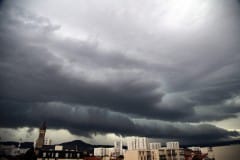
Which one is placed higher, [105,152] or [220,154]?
[220,154]

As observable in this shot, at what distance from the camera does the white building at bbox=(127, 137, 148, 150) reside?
4839 inches

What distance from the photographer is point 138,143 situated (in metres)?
126

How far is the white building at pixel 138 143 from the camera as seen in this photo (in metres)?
123

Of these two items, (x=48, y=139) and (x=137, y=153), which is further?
(x=48, y=139)

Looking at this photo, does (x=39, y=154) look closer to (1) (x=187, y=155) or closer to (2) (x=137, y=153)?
(2) (x=137, y=153)

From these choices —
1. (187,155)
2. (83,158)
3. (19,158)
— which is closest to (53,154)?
(83,158)

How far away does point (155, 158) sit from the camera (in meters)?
71.9

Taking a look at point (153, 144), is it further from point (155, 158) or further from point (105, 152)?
point (155, 158)

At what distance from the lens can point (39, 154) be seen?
81.0 meters

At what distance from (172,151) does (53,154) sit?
1838 inches

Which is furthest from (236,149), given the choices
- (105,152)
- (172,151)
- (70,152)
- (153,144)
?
(105,152)

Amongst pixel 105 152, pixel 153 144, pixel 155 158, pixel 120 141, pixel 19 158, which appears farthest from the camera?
pixel 120 141

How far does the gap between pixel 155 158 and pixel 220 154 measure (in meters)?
26.6

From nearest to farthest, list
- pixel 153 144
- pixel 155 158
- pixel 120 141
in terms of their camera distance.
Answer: pixel 155 158 < pixel 153 144 < pixel 120 141
